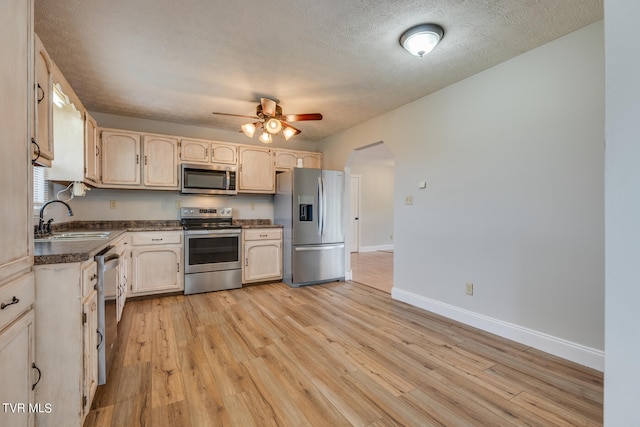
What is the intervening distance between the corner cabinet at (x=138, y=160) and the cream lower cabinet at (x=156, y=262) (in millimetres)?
730

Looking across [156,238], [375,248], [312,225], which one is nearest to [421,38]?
[312,225]

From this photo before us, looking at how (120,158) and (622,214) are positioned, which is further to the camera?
(120,158)

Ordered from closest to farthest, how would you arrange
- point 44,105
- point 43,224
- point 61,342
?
point 61,342 → point 44,105 → point 43,224

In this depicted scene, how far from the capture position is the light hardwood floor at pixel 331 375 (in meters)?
1.58

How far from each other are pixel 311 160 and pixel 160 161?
7.83 ft

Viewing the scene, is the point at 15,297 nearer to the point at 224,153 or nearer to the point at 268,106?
the point at 268,106

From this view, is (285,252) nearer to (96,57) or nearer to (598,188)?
(96,57)

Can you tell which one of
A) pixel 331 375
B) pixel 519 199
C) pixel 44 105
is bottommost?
pixel 331 375

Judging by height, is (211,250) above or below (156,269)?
above

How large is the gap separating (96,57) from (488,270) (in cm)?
403

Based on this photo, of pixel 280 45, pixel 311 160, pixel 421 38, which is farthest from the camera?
pixel 311 160

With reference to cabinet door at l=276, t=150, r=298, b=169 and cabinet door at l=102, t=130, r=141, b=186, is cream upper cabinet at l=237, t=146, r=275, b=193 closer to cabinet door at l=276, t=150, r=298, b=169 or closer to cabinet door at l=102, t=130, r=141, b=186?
cabinet door at l=276, t=150, r=298, b=169

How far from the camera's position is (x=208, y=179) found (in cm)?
411

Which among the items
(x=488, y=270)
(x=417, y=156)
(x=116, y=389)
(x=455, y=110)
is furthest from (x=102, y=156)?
(x=488, y=270)
